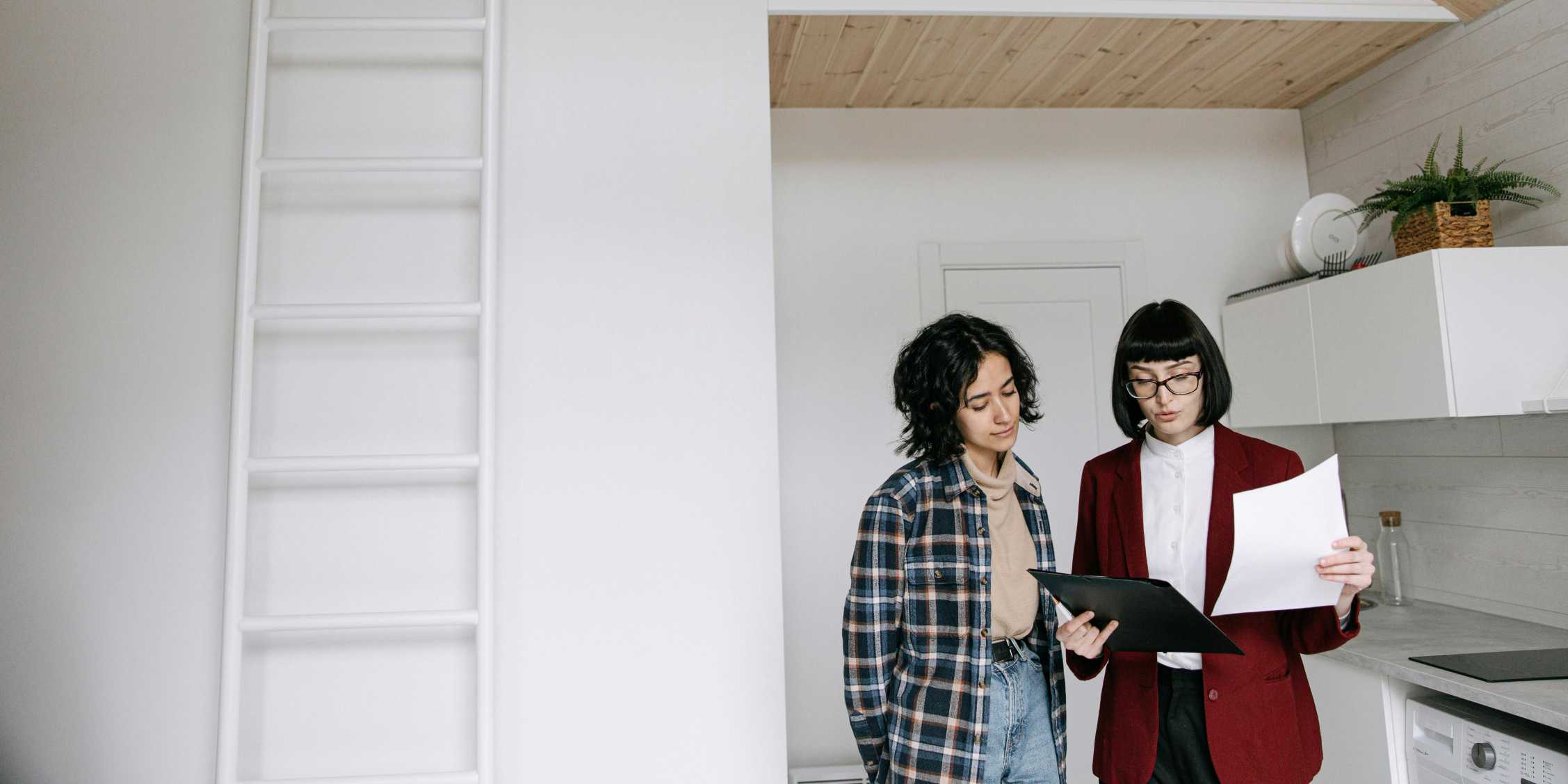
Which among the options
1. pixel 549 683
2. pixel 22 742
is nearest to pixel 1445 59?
pixel 549 683

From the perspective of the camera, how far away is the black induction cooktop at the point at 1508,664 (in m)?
1.86

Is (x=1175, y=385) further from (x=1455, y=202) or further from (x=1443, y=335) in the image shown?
(x=1455, y=202)

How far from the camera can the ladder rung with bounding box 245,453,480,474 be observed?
1693 mm

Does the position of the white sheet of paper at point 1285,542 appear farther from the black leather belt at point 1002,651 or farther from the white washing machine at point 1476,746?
the white washing machine at point 1476,746

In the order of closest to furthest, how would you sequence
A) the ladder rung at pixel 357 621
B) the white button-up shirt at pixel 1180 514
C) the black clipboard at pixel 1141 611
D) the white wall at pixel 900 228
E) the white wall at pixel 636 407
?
the black clipboard at pixel 1141 611
the white button-up shirt at pixel 1180 514
the ladder rung at pixel 357 621
the white wall at pixel 636 407
the white wall at pixel 900 228

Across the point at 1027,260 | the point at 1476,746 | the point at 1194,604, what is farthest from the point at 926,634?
the point at 1027,260

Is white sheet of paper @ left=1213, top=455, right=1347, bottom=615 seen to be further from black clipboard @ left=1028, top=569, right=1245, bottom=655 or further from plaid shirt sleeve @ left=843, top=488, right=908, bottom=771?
plaid shirt sleeve @ left=843, top=488, right=908, bottom=771

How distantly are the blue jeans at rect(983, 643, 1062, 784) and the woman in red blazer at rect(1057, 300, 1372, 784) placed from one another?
99 millimetres

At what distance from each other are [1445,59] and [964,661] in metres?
2.41

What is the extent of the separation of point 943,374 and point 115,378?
1.59m

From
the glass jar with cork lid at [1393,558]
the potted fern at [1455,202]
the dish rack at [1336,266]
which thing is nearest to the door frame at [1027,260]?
the dish rack at [1336,266]

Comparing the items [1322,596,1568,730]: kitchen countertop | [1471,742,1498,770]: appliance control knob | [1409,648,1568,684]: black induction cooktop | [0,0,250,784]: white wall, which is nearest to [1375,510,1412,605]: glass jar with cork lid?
[1322,596,1568,730]: kitchen countertop

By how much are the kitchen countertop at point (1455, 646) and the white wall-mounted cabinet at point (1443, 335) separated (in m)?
0.56

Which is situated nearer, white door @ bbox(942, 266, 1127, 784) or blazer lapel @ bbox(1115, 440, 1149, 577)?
blazer lapel @ bbox(1115, 440, 1149, 577)
